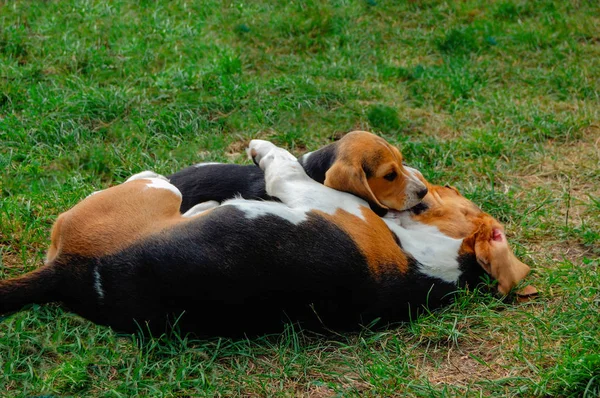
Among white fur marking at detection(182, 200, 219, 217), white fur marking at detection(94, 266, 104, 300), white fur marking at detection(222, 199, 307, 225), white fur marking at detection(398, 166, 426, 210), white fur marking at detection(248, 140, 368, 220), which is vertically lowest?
white fur marking at detection(94, 266, 104, 300)

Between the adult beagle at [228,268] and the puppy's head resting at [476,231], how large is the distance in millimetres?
254

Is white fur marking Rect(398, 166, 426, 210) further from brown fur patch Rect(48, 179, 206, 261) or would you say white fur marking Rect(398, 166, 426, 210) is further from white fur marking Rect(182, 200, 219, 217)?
brown fur patch Rect(48, 179, 206, 261)

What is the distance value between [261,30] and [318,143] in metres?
2.64

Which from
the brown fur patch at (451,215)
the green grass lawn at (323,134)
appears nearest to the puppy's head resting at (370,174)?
the brown fur patch at (451,215)

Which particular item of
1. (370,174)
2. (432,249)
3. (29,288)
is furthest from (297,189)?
(29,288)

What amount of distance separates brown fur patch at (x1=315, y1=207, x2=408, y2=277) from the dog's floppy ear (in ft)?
1.81

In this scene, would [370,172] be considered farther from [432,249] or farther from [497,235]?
[497,235]

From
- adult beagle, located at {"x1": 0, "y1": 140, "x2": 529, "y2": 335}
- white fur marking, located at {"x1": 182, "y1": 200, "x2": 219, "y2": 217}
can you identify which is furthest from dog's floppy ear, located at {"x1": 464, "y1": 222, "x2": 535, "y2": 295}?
white fur marking, located at {"x1": 182, "y1": 200, "x2": 219, "y2": 217}

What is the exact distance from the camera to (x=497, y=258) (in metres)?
4.90

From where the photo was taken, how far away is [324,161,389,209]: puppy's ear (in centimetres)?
509

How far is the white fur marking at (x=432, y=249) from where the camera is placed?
482 cm

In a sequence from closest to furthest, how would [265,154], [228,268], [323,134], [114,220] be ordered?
1. [228,268]
2. [114,220]
3. [265,154]
4. [323,134]

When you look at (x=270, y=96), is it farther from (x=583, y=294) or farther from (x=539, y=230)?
(x=583, y=294)

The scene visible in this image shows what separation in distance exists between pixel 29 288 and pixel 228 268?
1121 mm
